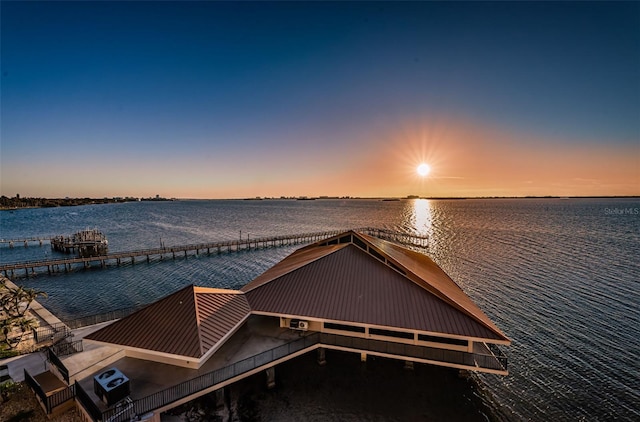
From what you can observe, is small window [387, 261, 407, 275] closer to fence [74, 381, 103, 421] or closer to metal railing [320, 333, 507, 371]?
metal railing [320, 333, 507, 371]

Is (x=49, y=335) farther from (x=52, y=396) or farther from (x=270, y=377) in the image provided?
(x=270, y=377)

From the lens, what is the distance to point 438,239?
85812mm

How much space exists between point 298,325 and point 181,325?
7120 mm

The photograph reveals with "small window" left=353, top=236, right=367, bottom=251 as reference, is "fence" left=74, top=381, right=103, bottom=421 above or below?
below

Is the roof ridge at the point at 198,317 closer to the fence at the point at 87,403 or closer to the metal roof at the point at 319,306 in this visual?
the metal roof at the point at 319,306

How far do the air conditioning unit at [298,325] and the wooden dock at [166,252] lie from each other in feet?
150

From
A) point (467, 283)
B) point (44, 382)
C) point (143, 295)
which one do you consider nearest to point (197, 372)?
point (44, 382)

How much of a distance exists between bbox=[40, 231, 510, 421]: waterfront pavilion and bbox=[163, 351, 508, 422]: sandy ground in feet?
4.11

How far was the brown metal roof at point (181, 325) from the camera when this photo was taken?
620 inches

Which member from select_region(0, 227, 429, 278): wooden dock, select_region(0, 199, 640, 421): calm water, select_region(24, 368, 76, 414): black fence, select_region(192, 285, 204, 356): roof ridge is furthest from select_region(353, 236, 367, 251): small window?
select_region(0, 227, 429, 278): wooden dock

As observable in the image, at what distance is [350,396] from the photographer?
18719 millimetres

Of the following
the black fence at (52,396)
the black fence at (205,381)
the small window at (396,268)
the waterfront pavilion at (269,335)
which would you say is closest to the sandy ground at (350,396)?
the waterfront pavilion at (269,335)

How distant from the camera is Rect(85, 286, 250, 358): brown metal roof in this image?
1574 cm

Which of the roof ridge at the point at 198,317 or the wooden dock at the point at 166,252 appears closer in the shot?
the roof ridge at the point at 198,317
